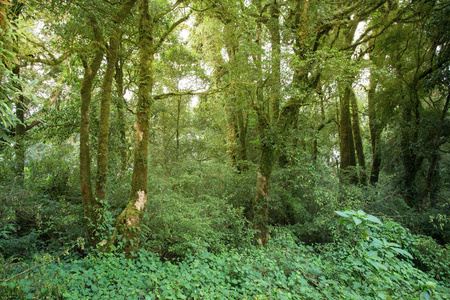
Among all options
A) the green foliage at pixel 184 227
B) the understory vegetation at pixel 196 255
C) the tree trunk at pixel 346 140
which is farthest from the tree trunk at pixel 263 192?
the tree trunk at pixel 346 140

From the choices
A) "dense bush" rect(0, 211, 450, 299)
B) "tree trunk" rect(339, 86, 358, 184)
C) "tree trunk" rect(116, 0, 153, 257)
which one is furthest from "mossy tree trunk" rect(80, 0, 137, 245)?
"tree trunk" rect(339, 86, 358, 184)

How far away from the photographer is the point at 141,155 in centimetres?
453

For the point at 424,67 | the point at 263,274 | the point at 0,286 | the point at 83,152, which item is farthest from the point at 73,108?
the point at 424,67

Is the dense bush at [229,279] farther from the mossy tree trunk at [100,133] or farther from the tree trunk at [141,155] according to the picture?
the mossy tree trunk at [100,133]

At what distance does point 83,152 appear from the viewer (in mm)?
4363

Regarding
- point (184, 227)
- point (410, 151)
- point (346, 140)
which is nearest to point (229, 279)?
point (184, 227)

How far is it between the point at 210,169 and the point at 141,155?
12.1 ft

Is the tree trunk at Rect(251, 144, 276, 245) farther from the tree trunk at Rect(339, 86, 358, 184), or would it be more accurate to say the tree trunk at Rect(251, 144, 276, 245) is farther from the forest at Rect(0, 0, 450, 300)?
the tree trunk at Rect(339, 86, 358, 184)

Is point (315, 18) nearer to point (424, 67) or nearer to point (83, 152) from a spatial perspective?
point (424, 67)

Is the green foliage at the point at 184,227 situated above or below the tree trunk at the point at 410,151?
below

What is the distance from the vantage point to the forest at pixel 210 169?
2.91 m

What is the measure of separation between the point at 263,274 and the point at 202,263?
3.16ft

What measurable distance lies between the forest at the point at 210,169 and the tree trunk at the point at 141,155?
27 mm

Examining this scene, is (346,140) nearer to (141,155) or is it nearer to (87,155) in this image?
(141,155)
